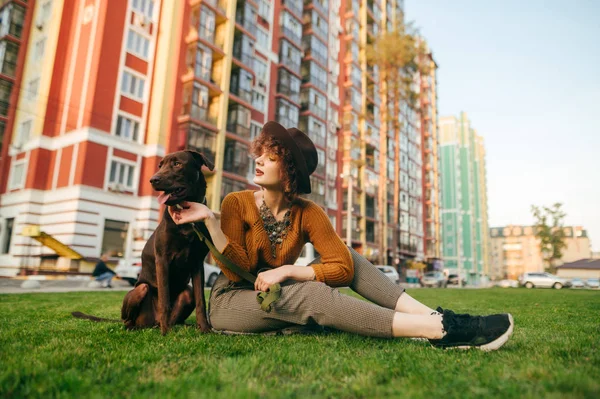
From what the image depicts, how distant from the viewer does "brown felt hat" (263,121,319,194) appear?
10.5 feet

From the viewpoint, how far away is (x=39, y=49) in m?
22.9

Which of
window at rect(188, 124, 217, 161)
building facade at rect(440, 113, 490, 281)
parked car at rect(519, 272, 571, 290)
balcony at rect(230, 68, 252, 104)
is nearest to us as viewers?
window at rect(188, 124, 217, 161)

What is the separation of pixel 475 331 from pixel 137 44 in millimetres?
23794

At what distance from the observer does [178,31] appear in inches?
922

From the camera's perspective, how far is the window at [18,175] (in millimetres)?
21062

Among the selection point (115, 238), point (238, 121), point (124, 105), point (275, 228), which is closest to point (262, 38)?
point (238, 121)

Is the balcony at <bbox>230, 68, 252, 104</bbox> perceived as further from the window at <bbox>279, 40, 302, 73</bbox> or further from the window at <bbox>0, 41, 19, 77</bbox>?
the window at <bbox>0, 41, 19, 77</bbox>

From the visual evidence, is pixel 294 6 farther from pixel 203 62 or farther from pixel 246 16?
pixel 203 62

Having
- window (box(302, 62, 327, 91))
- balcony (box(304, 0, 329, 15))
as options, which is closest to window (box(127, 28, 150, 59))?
window (box(302, 62, 327, 91))

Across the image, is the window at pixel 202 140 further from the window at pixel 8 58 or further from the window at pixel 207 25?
the window at pixel 8 58

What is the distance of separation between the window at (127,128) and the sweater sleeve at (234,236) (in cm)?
1963

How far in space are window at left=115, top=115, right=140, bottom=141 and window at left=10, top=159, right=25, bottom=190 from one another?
5.33 meters

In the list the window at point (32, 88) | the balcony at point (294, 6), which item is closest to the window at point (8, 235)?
the window at point (32, 88)

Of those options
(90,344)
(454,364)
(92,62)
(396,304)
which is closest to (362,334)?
(396,304)
